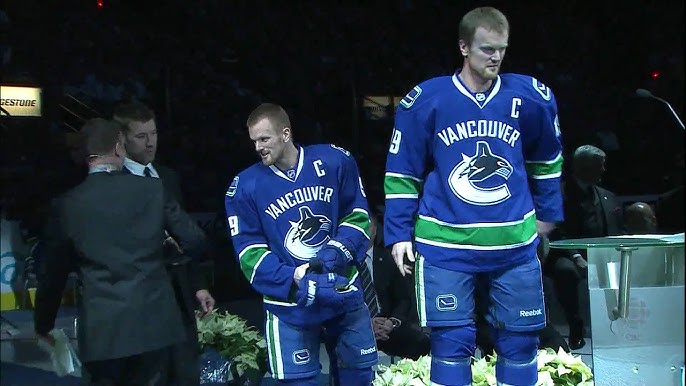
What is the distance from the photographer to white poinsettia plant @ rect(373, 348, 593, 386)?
3.95 m

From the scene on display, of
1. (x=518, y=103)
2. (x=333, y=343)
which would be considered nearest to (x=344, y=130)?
(x=333, y=343)

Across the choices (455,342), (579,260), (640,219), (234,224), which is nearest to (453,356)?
(455,342)

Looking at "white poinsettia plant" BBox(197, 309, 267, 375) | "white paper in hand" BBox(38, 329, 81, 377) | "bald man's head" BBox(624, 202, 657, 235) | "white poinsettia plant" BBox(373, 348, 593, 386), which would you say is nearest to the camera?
"white paper in hand" BBox(38, 329, 81, 377)

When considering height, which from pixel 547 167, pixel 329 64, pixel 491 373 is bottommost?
pixel 491 373

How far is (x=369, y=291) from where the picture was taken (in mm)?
4602

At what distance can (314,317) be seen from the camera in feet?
11.9

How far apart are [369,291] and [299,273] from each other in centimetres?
114

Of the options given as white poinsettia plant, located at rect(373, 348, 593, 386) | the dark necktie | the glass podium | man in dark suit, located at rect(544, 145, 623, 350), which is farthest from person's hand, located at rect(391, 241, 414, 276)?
man in dark suit, located at rect(544, 145, 623, 350)

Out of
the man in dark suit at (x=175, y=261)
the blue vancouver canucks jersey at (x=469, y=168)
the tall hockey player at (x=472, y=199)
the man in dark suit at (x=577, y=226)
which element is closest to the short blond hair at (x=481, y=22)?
the tall hockey player at (x=472, y=199)

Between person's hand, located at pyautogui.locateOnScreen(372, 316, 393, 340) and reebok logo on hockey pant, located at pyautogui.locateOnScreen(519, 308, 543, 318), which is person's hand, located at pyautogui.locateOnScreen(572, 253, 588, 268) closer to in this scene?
person's hand, located at pyautogui.locateOnScreen(372, 316, 393, 340)

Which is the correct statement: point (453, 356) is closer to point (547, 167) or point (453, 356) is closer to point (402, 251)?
point (402, 251)

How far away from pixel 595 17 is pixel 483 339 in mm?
2115

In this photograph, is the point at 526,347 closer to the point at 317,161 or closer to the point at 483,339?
the point at 317,161

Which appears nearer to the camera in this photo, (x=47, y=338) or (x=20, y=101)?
(x=47, y=338)
